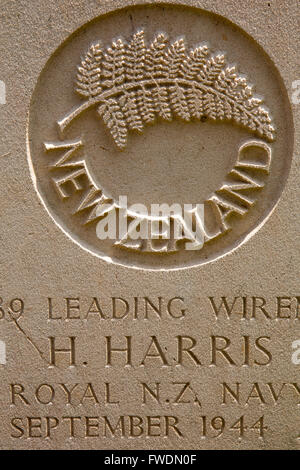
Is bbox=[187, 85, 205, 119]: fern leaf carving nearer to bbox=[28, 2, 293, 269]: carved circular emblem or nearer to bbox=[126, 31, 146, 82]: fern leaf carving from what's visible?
bbox=[28, 2, 293, 269]: carved circular emblem

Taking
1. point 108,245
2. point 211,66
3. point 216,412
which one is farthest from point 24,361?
point 211,66

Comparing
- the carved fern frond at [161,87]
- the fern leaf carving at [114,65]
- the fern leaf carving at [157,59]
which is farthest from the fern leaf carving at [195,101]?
the fern leaf carving at [114,65]

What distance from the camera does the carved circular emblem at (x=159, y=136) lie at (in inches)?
79.7

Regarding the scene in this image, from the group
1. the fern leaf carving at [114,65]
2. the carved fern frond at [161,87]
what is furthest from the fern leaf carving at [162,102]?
the fern leaf carving at [114,65]

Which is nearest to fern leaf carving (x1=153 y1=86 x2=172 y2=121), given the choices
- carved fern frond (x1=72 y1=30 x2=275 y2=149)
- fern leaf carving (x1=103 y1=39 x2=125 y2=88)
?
carved fern frond (x1=72 y1=30 x2=275 y2=149)

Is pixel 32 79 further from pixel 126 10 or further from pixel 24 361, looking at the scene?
pixel 24 361

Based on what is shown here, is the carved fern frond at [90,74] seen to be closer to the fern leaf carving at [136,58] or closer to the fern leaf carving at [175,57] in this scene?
the fern leaf carving at [136,58]

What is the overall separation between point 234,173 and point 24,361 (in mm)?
1188

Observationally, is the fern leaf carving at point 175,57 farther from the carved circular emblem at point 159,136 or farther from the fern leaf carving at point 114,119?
the fern leaf carving at point 114,119

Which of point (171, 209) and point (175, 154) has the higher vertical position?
point (175, 154)

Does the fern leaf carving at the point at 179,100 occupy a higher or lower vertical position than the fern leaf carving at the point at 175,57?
lower

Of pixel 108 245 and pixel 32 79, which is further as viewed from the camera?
pixel 108 245

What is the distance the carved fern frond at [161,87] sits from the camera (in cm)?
202

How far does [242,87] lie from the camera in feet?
6.72
